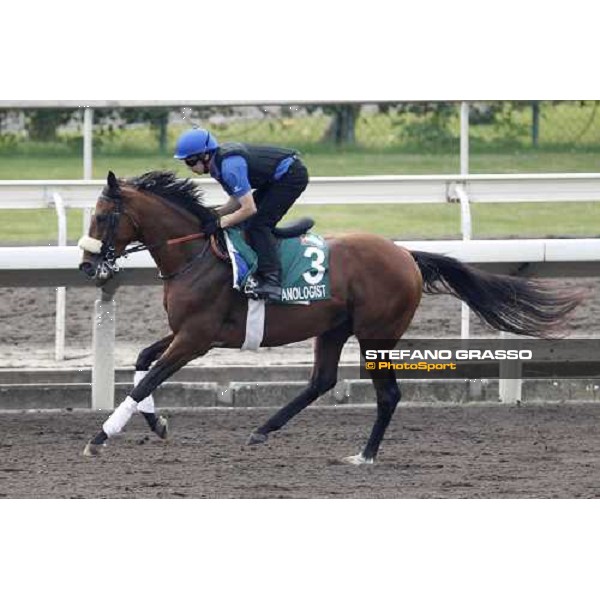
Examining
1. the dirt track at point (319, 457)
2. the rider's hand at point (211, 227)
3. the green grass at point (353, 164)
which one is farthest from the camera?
the green grass at point (353, 164)

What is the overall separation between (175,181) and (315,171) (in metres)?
7.96

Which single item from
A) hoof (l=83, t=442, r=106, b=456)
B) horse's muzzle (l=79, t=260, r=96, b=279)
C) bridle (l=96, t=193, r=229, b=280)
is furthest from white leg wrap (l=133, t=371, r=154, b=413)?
horse's muzzle (l=79, t=260, r=96, b=279)

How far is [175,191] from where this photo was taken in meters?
9.08

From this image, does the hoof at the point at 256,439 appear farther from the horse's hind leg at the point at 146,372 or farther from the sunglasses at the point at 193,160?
the sunglasses at the point at 193,160

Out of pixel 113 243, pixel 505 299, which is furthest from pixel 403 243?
pixel 113 243

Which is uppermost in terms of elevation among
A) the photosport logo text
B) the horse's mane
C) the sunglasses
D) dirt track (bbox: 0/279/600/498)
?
the sunglasses

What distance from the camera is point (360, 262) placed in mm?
9078

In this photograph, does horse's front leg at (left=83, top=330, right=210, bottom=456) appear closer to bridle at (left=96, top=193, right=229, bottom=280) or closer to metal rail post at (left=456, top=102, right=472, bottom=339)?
bridle at (left=96, top=193, right=229, bottom=280)

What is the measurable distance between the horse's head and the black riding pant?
0.65 m

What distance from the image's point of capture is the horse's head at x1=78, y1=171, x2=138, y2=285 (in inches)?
339

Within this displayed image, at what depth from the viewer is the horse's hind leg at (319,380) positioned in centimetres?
906

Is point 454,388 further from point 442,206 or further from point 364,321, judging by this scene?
point 442,206

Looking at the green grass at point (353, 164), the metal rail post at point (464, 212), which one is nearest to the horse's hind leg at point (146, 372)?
the metal rail post at point (464, 212)

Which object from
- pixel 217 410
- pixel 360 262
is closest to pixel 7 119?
pixel 217 410
